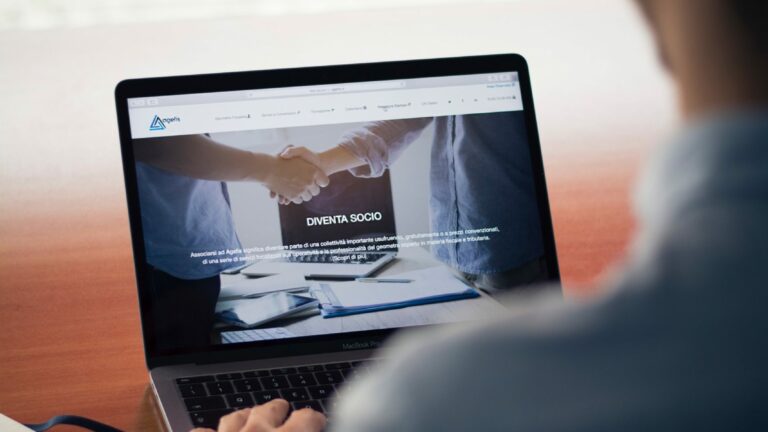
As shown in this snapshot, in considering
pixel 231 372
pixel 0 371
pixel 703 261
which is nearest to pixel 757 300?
pixel 703 261

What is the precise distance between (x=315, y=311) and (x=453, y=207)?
0.18m

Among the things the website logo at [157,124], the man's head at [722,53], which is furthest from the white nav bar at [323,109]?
the man's head at [722,53]

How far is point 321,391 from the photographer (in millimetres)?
802

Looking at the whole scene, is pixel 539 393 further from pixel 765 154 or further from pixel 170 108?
pixel 170 108

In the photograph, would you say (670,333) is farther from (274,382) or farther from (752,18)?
(274,382)

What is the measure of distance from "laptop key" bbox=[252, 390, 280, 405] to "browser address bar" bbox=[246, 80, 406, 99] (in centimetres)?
30

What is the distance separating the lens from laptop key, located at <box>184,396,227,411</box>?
2.54 feet

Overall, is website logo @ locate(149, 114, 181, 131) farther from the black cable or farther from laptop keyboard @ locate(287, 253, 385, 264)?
the black cable

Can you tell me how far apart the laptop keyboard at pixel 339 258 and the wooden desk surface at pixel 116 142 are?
0.65 ft

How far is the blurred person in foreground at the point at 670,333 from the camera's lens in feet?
0.76

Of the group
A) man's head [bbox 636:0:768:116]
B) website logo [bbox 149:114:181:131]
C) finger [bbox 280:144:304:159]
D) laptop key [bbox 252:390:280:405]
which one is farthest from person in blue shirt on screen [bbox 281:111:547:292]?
man's head [bbox 636:0:768:116]

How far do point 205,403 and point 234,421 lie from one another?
0.06m

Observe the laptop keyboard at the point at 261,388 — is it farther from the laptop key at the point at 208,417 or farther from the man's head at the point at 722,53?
the man's head at the point at 722,53

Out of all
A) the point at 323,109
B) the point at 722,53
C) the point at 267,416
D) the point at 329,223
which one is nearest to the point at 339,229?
the point at 329,223
